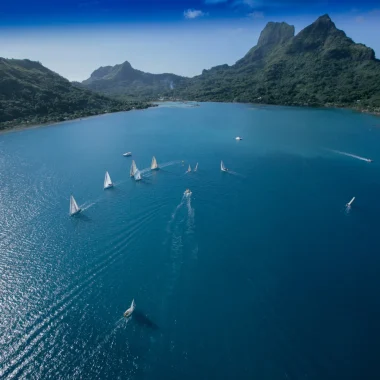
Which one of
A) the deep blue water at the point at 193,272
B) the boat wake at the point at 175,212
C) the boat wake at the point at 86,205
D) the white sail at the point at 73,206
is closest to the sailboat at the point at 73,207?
the white sail at the point at 73,206

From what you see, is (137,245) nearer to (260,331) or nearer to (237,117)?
(260,331)

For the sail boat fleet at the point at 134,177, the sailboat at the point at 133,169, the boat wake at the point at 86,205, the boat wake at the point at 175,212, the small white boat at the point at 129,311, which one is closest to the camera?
the small white boat at the point at 129,311

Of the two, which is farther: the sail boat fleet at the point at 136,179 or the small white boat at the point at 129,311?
the sail boat fleet at the point at 136,179

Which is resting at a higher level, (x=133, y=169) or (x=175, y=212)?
(x=133, y=169)

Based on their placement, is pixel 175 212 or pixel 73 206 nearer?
pixel 73 206

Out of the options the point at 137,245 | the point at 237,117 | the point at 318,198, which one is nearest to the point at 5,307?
the point at 137,245

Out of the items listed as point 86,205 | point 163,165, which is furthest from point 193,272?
point 163,165

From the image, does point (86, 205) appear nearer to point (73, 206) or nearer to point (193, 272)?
point (73, 206)

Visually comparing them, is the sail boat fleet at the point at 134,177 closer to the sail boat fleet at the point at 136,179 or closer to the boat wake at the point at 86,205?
the sail boat fleet at the point at 136,179

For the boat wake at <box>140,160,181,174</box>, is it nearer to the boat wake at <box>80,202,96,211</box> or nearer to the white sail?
the boat wake at <box>80,202,96,211</box>
